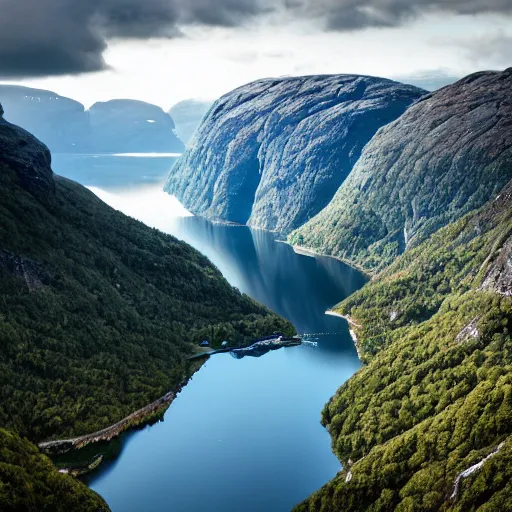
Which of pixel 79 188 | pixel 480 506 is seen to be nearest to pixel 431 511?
pixel 480 506

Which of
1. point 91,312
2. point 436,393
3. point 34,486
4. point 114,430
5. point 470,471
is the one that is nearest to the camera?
point 470,471

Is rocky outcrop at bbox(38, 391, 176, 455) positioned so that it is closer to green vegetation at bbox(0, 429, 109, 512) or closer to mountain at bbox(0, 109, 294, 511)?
mountain at bbox(0, 109, 294, 511)

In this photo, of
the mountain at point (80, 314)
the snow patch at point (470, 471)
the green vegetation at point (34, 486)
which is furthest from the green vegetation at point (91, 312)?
the snow patch at point (470, 471)

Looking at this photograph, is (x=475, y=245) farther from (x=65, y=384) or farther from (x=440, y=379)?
(x=65, y=384)

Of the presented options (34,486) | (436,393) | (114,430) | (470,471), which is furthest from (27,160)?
(470,471)

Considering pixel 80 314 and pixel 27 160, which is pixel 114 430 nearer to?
pixel 80 314

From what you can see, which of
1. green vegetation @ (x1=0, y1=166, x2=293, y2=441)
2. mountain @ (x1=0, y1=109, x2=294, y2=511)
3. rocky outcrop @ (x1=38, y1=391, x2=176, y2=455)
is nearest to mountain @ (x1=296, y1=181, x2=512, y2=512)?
rocky outcrop @ (x1=38, y1=391, x2=176, y2=455)
